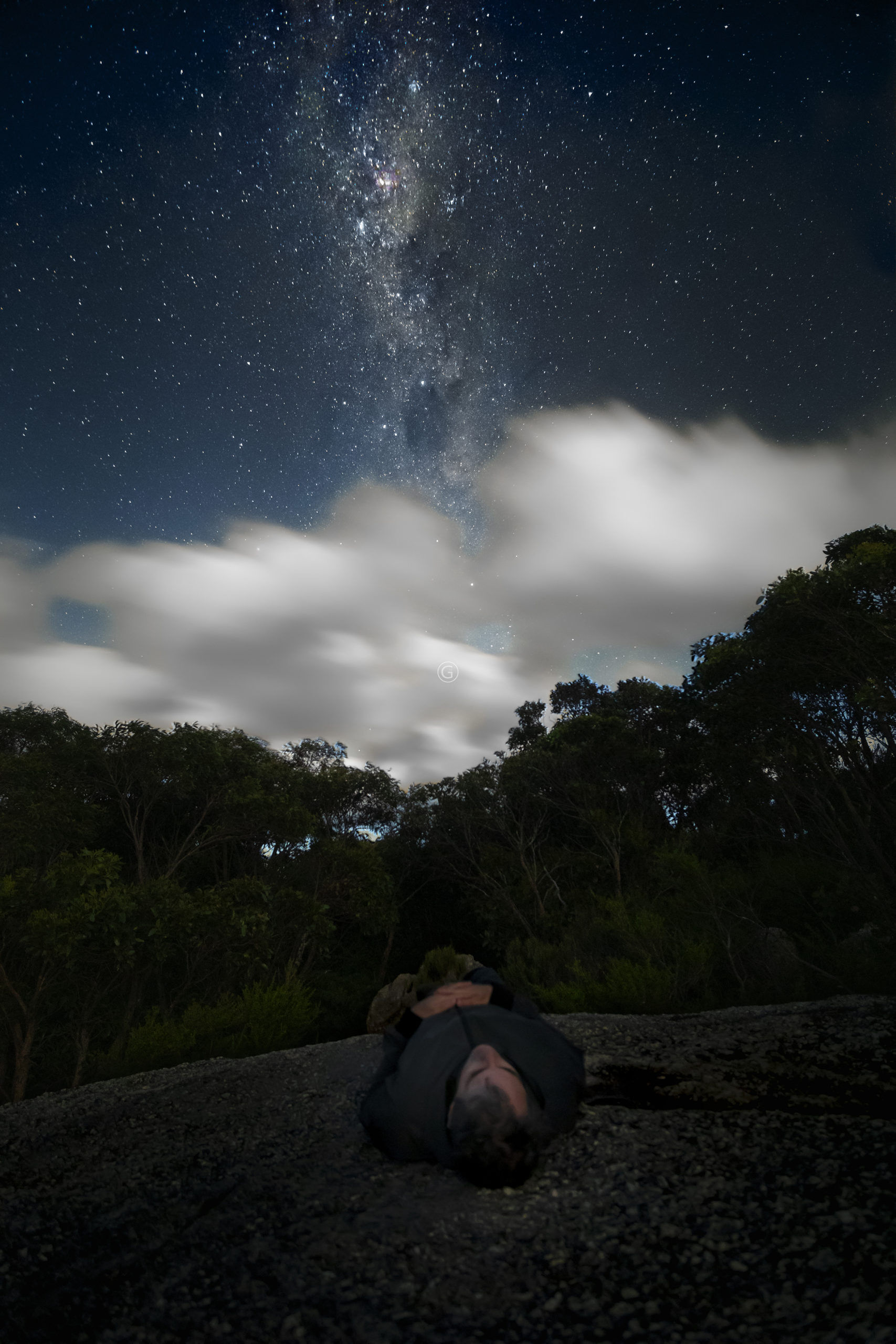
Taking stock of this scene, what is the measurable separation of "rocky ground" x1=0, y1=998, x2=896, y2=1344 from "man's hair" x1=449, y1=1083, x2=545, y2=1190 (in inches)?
7.0

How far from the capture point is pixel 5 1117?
19.6 feet

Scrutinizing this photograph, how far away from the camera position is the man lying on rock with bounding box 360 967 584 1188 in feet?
9.87

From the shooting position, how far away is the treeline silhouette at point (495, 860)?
1020cm

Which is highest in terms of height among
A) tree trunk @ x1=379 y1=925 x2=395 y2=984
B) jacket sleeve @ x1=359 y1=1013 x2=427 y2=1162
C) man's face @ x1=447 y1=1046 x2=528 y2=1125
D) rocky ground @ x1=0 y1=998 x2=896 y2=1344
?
man's face @ x1=447 y1=1046 x2=528 y2=1125

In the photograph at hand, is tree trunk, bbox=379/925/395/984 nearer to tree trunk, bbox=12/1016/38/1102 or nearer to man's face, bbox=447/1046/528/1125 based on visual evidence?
tree trunk, bbox=12/1016/38/1102

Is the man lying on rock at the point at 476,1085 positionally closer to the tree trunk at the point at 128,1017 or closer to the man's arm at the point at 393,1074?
the man's arm at the point at 393,1074

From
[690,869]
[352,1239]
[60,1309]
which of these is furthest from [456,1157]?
[690,869]

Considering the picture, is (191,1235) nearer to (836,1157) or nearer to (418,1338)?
(418,1338)

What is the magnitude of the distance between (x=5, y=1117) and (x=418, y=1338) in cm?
601

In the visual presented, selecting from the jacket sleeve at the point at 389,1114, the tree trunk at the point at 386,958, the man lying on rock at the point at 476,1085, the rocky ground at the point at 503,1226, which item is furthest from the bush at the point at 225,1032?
the tree trunk at the point at 386,958

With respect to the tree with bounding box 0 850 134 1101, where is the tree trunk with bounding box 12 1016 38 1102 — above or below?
below

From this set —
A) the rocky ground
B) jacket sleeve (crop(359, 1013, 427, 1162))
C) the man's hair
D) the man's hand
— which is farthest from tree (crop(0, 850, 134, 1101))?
the man's hair

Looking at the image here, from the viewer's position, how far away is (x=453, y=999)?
3.76m

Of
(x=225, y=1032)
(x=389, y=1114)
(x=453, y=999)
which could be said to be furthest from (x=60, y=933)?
(x=453, y=999)
